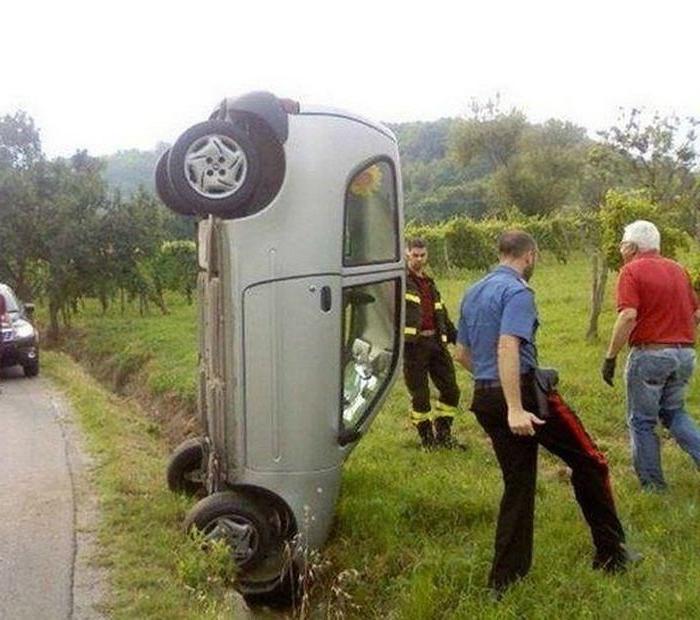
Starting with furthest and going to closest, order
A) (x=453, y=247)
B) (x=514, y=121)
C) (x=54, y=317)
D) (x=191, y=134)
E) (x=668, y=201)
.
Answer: (x=514, y=121) < (x=453, y=247) < (x=54, y=317) < (x=668, y=201) < (x=191, y=134)

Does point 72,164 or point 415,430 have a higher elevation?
point 72,164

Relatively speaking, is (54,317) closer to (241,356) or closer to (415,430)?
(415,430)

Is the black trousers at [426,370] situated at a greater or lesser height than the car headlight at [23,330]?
greater

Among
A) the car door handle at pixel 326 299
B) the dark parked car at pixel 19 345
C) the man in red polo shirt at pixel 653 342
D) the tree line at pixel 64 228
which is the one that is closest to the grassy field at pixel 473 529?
the man in red polo shirt at pixel 653 342

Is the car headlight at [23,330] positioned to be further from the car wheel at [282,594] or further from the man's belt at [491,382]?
the man's belt at [491,382]

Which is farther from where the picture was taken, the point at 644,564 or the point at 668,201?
the point at 668,201

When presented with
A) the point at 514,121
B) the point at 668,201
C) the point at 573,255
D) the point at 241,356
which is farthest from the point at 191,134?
the point at 514,121

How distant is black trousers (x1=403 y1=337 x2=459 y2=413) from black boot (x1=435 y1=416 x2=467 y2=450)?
0.58 feet

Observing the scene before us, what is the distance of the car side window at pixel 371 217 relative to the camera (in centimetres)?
524

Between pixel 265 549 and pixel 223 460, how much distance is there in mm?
578

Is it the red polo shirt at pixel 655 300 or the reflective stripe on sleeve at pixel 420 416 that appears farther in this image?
the reflective stripe on sleeve at pixel 420 416

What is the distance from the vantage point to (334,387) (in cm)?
514

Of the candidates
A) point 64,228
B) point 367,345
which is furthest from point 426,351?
point 64,228

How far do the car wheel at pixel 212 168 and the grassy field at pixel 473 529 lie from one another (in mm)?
2065
